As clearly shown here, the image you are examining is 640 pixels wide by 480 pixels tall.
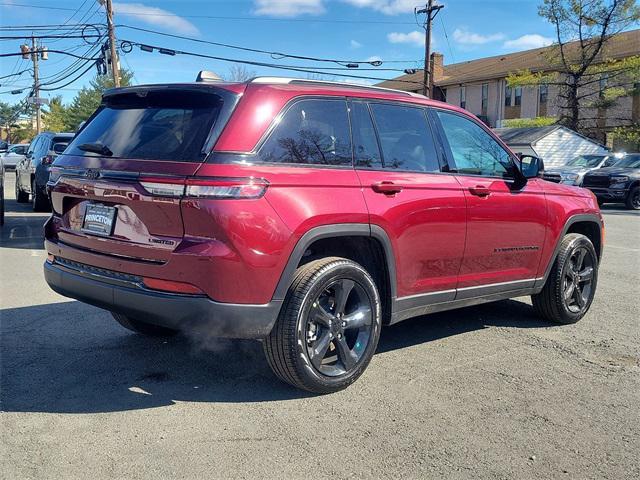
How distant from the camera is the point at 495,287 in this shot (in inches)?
198

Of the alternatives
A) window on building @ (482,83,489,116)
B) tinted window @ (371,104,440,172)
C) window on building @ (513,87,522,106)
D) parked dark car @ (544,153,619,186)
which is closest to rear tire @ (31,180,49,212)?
tinted window @ (371,104,440,172)

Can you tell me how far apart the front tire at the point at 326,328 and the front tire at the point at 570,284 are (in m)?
2.29

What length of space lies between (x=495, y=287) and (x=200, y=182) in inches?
110

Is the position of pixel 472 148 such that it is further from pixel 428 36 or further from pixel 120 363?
pixel 428 36

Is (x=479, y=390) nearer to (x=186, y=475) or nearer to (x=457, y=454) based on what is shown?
(x=457, y=454)

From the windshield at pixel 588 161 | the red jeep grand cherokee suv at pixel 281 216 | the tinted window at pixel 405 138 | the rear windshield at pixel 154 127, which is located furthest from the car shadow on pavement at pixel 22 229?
the windshield at pixel 588 161

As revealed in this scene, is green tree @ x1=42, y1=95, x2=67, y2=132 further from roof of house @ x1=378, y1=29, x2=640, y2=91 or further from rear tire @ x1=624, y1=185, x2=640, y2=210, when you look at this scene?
rear tire @ x1=624, y1=185, x2=640, y2=210

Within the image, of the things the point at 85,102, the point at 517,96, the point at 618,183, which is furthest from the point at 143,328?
the point at 85,102

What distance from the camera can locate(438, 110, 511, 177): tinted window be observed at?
4805mm

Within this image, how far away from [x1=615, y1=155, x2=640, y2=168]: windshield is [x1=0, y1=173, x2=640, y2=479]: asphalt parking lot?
17272 mm

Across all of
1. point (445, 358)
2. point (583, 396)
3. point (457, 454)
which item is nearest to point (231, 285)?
point (457, 454)

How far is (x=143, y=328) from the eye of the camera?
4.88 meters

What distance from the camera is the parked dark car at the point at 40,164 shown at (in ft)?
38.7

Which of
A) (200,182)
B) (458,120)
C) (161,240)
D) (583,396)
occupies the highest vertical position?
(458,120)
